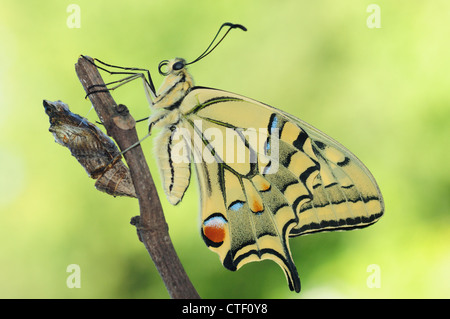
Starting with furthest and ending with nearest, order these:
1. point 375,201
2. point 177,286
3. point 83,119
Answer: point 375,201 → point 83,119 → point 177,286

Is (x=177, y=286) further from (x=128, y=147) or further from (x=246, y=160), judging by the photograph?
(x=246, y=160)

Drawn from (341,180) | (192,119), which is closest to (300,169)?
(341,180)

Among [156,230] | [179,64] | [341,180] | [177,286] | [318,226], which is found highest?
[179,64]

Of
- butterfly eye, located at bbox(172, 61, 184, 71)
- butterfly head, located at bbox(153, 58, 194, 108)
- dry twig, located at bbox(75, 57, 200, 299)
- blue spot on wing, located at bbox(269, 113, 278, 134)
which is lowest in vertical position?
dry twig, located at bbox(75, 57, 200, 299)

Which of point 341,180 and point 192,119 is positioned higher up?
point 192,119

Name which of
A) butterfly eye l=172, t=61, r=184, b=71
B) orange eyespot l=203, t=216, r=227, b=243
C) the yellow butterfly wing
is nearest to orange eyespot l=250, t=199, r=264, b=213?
the yellow butterfly wing

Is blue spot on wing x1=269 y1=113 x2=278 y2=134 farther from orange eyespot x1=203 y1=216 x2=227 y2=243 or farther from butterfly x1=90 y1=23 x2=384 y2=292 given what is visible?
orange eyespot x1=203 y1=216 x2=227 y2=243

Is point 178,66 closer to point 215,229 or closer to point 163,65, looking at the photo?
point 163,65
